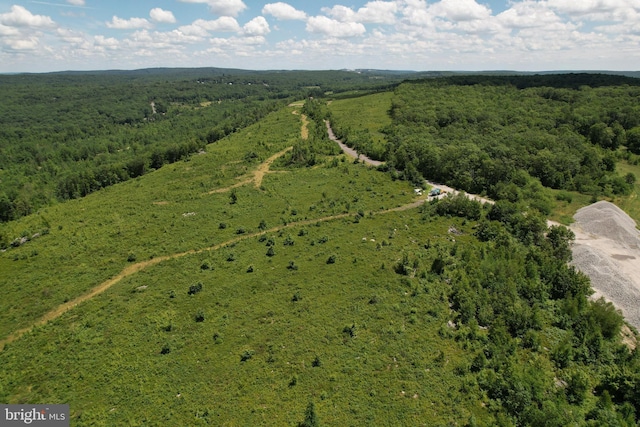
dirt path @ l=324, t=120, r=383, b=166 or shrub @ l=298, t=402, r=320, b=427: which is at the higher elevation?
dirt path @ l=324, t=120, r=383, b=166

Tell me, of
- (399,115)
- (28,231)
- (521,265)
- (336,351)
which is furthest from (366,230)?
(399,115)

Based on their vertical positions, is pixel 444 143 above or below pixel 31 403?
above

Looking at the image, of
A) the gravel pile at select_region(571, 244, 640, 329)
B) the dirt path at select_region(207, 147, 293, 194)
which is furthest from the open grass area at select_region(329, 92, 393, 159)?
the gravel pile at select_region(571, 244, 640, 329)

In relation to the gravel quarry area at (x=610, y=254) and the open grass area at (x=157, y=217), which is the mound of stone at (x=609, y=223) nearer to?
the gravel quarry area at (x=610, y=254)

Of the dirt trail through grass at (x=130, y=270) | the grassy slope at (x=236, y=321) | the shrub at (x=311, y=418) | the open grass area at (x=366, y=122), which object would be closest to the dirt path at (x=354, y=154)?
the open grass area at (x=366, y=122)

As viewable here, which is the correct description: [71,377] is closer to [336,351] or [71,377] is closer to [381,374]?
[336,351]

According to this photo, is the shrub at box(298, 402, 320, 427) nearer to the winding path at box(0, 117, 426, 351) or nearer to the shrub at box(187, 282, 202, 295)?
the shrub at box(187, 282, 202, 295)
